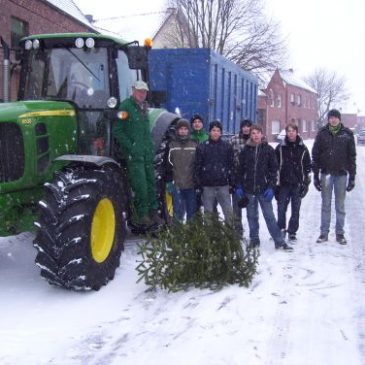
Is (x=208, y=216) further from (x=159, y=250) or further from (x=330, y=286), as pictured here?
(x=330, y=286)

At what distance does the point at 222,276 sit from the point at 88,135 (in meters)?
2.03

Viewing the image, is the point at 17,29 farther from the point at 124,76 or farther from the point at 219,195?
the point at 219,195

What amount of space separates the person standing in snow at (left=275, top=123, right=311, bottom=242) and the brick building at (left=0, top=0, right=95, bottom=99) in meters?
10.1

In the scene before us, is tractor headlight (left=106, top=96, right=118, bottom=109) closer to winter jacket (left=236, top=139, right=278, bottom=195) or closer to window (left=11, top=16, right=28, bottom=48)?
winter jacket (left=236, top=139, right=278, bottom=195)

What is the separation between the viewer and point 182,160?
6.39 m

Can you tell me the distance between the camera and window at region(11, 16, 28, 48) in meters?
16.3

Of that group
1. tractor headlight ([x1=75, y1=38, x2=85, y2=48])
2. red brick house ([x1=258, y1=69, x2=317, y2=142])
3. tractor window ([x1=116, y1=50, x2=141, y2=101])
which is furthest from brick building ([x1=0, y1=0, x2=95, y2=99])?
red brick house ([x1=258, y1=69, x2=317, y2=142])

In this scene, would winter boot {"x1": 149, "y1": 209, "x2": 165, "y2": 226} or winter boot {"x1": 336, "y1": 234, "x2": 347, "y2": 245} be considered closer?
winter boot {"x1": 149, "y1": 209, "x2": 165, "y2": 226}

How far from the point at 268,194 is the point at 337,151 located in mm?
1148

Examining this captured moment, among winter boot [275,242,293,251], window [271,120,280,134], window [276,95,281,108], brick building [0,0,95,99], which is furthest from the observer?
window [276,95,281,108]

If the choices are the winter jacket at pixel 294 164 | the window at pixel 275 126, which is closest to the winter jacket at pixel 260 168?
the winter jacket at pixel 294 164

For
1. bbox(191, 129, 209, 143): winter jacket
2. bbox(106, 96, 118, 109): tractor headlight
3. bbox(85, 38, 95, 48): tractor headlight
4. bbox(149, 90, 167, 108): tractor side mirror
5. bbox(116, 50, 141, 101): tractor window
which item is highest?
bbox(85, 38, 95, 48): tractor headlight

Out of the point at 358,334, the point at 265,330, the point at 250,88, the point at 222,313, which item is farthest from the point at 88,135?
the point at 250,88

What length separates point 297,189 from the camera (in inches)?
263
